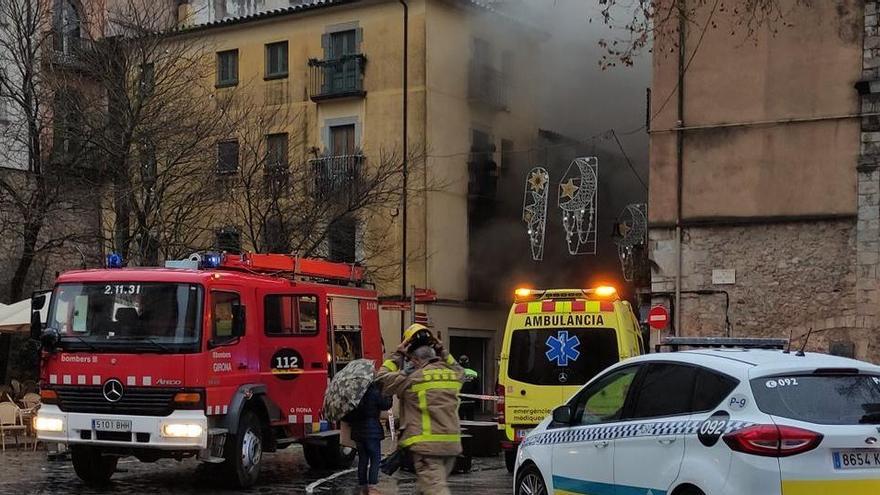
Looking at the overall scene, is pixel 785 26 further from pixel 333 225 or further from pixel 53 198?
pixel 53 198

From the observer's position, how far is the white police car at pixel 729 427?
6.67 metres

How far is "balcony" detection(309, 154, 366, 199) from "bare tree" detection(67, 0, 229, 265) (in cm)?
417

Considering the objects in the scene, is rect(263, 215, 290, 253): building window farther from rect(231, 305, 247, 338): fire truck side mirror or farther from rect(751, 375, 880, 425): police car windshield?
rect(751, 375, 880, 425): police car windshield

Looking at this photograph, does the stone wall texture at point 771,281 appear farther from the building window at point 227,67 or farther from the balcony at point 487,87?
the building window at point 227,67

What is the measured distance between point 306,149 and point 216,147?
26.4ft

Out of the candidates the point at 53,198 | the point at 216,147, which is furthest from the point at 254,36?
the point at 53,198

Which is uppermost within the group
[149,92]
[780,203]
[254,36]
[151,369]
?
[254,36]

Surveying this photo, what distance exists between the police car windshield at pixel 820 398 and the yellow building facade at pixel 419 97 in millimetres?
22292

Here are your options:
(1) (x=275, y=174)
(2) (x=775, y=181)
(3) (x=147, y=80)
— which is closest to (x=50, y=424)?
(3) (x=147, y=80)

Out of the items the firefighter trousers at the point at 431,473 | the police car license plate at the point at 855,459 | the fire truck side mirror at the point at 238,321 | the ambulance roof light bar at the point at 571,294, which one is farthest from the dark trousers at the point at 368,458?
the police car license plate at the point at 855,459

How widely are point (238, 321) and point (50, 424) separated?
2277 millimetres

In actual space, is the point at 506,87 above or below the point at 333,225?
above

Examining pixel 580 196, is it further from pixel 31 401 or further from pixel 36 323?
pixel 36 323

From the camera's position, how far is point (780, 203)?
20547 millimetres
